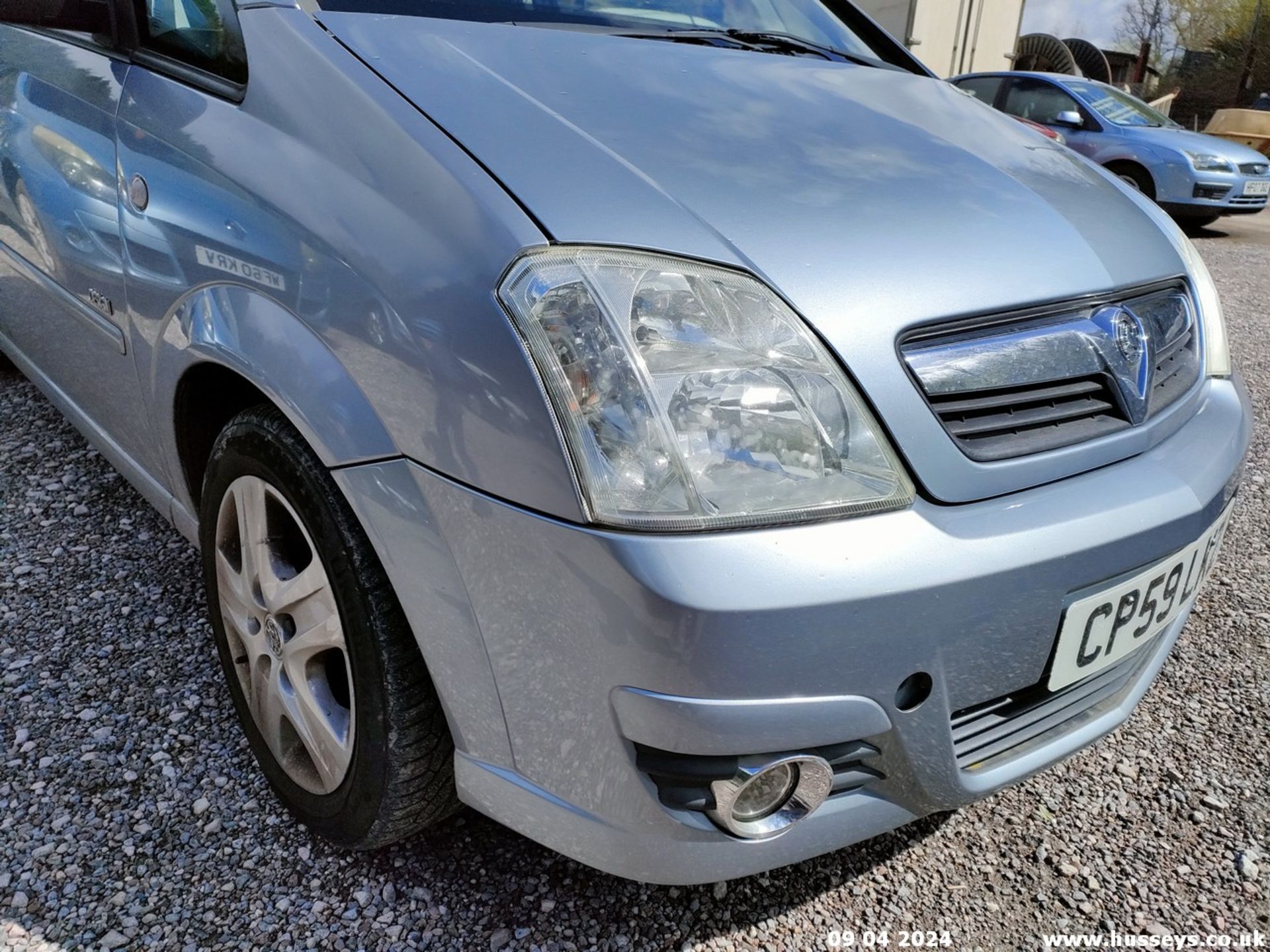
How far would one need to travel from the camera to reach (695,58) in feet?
5.76

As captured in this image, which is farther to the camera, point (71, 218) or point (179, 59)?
point (71, 218)

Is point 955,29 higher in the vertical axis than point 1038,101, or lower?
higher

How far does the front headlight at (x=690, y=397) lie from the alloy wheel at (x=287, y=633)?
0.51 m

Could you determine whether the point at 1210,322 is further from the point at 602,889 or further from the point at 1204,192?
the point at 1204,192

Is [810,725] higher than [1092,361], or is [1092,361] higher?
[1092,361]

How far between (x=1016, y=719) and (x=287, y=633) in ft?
3.54

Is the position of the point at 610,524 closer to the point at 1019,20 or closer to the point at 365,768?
the point at 365,768

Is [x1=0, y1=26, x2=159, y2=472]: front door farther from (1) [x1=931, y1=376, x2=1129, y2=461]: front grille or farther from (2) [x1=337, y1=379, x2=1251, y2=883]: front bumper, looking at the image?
(1) [x1=931, y1=376, x2=1129, y2=461]: front grille

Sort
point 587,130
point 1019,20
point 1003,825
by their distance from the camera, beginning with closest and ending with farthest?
point 587,130 → point 1003,825 → point 1019,20

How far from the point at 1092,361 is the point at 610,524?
76 centimetres

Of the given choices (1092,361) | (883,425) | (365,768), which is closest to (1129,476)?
(1092,361)

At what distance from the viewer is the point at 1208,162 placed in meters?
8.48

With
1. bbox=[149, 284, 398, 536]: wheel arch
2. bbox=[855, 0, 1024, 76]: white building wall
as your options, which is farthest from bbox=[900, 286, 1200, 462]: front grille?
bbox=[855, 0, 1024, 76]: white building wall

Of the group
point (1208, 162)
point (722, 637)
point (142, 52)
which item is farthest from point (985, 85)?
point (722, 637)
